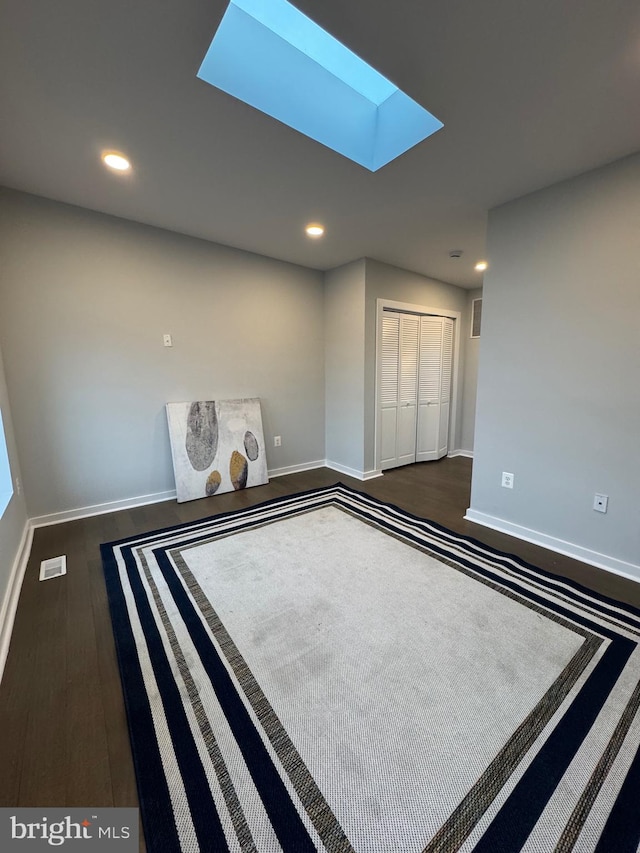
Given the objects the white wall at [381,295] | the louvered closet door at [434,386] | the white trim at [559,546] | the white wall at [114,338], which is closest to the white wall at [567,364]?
the white trim at [559,546]

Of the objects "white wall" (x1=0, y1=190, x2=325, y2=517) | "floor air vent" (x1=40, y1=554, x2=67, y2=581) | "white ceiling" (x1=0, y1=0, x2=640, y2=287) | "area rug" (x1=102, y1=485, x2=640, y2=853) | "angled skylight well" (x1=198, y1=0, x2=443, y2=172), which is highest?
"angled skylight well" (x1=198, y1=0, x2=443, y2=172)

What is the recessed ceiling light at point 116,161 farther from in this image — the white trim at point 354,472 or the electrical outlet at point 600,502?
the electrical outlet at point 600,502

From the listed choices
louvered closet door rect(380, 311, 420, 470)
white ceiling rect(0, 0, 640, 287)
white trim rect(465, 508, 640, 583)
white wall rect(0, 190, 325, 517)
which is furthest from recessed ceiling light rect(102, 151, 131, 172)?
white trim rect(465, 508, 640, 583)

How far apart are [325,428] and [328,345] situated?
1.07 m

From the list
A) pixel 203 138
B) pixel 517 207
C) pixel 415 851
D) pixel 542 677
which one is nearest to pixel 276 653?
pixel 415 851

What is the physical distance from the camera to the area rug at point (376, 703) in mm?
950

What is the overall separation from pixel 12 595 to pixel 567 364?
3.62 m

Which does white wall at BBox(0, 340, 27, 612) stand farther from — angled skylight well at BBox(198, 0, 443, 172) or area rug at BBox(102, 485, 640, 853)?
angled skylight well at BBox(198, 0, 443, 172)

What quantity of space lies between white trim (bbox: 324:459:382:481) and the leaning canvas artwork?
3.22 feet

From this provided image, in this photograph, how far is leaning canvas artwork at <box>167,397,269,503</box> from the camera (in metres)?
3.25

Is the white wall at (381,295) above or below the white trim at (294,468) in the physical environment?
above

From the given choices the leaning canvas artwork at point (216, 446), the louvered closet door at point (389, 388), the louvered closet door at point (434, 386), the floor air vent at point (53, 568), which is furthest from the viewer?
the louvered closet door at point (434, 386)

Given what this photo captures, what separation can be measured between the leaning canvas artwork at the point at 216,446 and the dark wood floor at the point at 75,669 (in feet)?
1.25

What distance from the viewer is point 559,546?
7.80 feet
